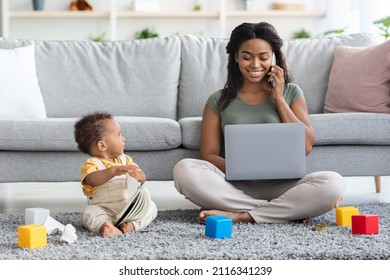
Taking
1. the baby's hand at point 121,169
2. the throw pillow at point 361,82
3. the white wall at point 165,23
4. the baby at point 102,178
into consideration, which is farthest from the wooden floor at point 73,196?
the white wall at point 165,23

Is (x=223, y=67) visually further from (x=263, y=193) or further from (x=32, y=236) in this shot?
(x=32, y=236)

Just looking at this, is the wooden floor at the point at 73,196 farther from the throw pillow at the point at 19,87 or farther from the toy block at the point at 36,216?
the toy block at the point at 36,216

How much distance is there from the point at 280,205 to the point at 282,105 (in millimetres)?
391

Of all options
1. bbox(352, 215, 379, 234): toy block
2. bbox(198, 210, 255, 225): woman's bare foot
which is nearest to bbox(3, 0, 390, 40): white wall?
bbox(198, 210, 255, 225): woman's bare foot

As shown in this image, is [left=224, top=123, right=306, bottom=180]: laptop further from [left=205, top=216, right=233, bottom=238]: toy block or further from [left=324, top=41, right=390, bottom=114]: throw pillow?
[left=324, top=41, right=390, bottom=114]: throw pillow

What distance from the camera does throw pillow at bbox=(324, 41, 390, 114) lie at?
123 inches

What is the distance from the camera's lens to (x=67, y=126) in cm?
277

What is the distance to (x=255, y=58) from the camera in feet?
8.16

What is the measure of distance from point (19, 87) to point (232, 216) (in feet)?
4.40

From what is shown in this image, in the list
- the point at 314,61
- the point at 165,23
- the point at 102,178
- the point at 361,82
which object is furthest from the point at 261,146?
the point at 165,23

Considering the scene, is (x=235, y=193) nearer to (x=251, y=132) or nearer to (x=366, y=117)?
(x=251, y=132)

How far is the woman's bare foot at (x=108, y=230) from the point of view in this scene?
83.9 inches
